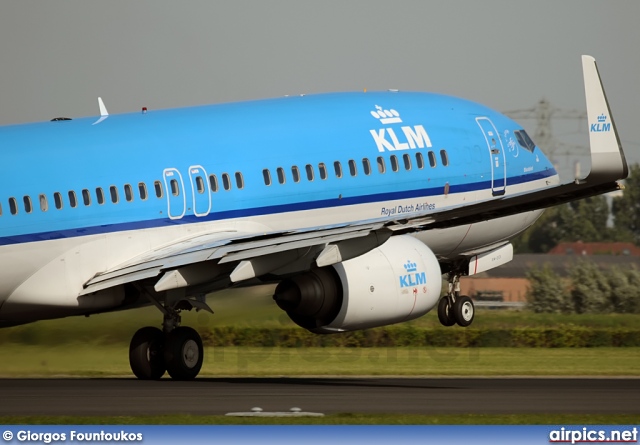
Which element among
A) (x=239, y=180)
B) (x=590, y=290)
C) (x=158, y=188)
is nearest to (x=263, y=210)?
(x=239, y=180)

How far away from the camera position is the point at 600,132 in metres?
32.8

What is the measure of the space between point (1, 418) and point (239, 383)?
957 cm

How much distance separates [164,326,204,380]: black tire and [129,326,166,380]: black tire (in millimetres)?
520

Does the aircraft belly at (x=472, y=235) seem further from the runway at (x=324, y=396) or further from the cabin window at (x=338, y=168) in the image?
the runway at (x=324, y=396)

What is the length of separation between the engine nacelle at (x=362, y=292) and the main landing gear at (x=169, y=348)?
2713 millimetres

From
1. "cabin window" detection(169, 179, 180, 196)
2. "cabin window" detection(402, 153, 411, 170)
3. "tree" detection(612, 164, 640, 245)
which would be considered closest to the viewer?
"cabin window" detection(169, 179, 180, 196)

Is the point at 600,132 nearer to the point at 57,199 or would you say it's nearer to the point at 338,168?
the point at 338,168

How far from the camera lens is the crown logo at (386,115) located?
40.3 metres

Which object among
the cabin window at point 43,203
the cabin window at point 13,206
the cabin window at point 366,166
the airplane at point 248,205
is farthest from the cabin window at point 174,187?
the cabin window at point 366,166

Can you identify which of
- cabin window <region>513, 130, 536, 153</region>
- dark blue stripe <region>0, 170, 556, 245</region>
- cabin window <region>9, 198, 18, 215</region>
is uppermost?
cabin window <region>513, 130, 536, 153</region>

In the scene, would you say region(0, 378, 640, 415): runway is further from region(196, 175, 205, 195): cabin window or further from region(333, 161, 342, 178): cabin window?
region(333, 161, 342, 178): cabin window

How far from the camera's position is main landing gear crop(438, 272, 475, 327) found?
42375 mm

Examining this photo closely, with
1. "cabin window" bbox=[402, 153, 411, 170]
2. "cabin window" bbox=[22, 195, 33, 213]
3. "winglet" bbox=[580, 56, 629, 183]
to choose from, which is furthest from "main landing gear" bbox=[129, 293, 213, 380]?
"winglet" bbox=[580, 56, 629, 183]

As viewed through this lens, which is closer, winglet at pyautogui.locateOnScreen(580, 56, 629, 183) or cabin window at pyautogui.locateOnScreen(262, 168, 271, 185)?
winglet at pyautogui.locateOnScreen(580, 56, 629, 183)
